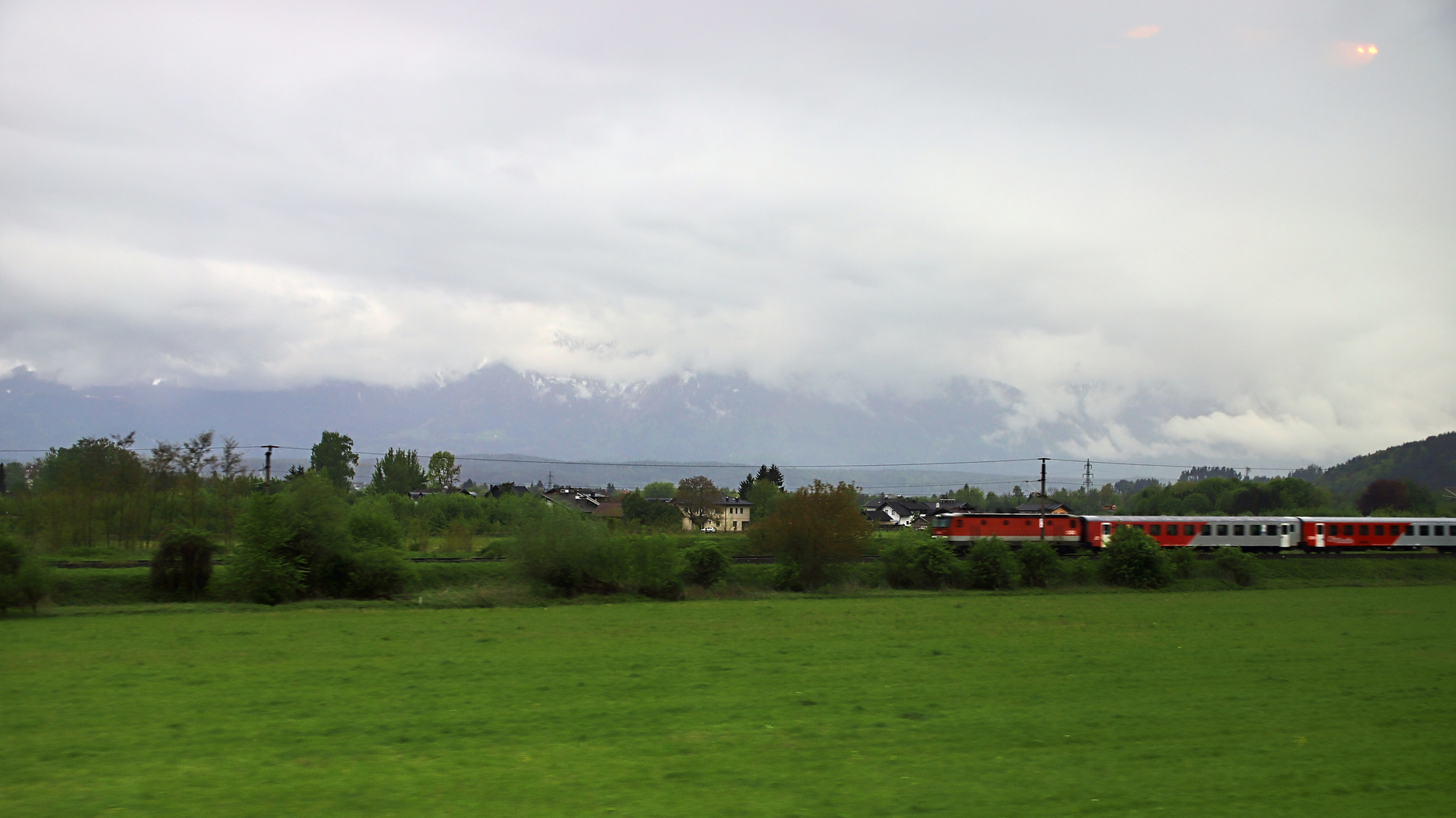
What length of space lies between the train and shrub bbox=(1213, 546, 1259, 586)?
5.80m

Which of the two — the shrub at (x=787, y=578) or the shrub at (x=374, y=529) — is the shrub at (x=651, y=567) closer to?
the shrub at (x=787, y=578)

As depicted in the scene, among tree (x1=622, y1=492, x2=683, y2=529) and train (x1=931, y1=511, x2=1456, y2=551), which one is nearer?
train (x1=931, y1=511, x2=1456, y2=551)

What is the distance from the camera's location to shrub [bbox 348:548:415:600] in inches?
1828

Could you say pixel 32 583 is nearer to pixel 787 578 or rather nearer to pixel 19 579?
pixel 19 579

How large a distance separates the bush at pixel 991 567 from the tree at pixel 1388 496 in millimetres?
108504

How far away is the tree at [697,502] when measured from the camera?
120938mm

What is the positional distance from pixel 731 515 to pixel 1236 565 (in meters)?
86.5

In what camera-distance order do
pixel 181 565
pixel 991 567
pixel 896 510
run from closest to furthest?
pixel 181 565
pixel 991 567
pixel 896 510

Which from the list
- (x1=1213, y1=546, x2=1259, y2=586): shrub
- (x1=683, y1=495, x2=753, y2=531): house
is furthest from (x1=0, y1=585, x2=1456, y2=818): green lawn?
(x1=683, y1=495, x2=753, y2=531): house

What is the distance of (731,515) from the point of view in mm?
139875

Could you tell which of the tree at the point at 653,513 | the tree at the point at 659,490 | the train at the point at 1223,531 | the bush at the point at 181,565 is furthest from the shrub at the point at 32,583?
the tree at the point at 659,490

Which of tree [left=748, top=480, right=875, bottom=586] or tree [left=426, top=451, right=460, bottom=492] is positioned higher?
tree [left=426, top=451, right=460, bottom=492]

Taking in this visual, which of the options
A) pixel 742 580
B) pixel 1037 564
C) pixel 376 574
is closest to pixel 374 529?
pixel 376 574

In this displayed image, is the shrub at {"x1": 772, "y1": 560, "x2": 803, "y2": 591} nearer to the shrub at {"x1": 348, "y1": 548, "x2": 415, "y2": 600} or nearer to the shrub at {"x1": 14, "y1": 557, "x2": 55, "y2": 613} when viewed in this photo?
the shrub at {"x1": 348, "y1": 548, "x2": 415, "y2": 600}
